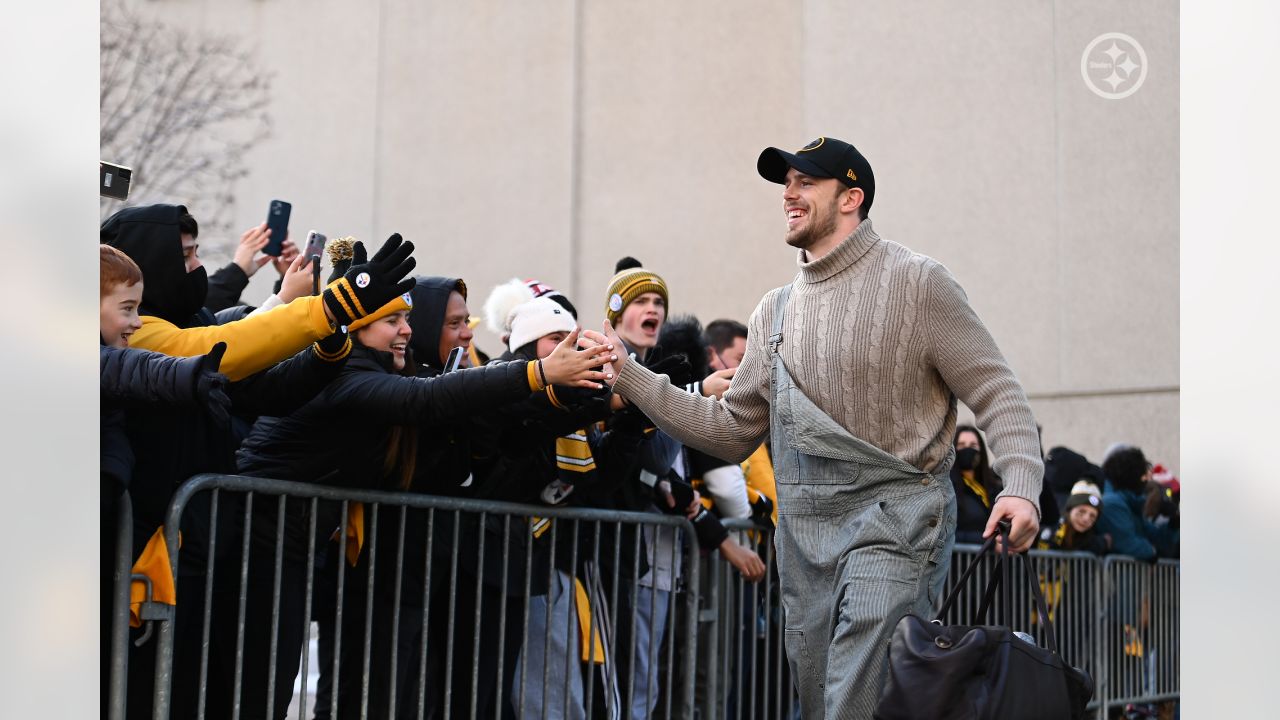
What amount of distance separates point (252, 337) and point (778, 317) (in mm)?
1746

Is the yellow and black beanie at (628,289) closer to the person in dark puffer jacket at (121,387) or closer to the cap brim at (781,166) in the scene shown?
the cap brim at (781,166)

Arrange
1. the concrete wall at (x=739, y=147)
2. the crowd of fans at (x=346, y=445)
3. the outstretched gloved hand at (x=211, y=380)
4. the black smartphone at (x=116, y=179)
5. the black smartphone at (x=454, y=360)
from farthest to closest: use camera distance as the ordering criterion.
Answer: the concrete wall at (x=739, y=147)
the black smartphone at (x=454, y=360)
the black smartphone at (x=116, y=179)
the crowd of fans at (x=346, y=445)
the outstretched gloved hand at (x=211, y=380)

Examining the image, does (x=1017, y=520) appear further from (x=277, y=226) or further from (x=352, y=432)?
(x=277, y=226)

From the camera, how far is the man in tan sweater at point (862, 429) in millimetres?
4871

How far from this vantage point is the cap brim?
5352 mm

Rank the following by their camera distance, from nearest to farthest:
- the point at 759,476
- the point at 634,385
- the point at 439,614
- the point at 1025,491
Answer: the point at 1025,491 → the point at 634,385 → the point at 439,614 → the point at 759,476

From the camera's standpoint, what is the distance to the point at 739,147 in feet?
66.1

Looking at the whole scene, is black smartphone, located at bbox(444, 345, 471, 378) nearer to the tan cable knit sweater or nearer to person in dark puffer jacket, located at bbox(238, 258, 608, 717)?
person in dark puffer jacket, located at bbox(238, 258, 608, 717)

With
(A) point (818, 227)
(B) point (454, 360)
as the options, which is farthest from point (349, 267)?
(A) point (818, 227)

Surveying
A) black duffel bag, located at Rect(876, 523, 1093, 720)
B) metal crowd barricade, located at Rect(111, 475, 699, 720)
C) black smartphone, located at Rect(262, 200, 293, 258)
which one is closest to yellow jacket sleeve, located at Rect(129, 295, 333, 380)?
metal crowd barricade, located at Rect(111, 475, 699, 720)

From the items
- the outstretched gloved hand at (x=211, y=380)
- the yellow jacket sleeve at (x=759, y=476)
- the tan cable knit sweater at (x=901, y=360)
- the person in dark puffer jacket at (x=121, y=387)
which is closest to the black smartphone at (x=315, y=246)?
the person in dark puffer jacket at (x=121, y=387)

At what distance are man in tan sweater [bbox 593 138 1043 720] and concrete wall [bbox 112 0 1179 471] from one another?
1239cm

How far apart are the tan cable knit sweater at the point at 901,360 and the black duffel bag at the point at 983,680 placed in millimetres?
797

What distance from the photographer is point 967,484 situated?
32.4 ft
